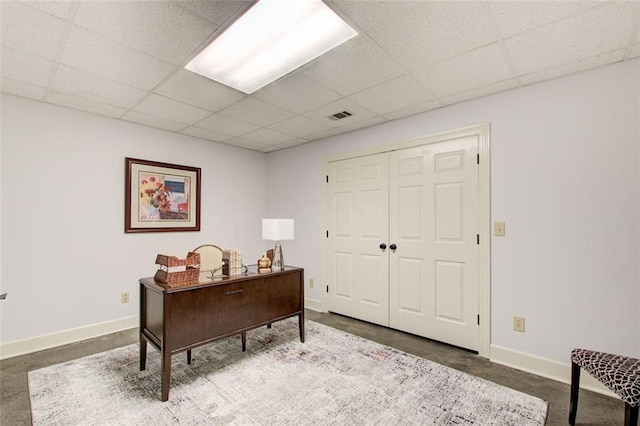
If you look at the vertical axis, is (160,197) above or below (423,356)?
above

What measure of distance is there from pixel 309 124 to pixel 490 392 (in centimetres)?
302

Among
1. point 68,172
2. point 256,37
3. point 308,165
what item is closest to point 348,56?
point 256,37

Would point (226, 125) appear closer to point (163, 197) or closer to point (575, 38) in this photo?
point (163, 197)

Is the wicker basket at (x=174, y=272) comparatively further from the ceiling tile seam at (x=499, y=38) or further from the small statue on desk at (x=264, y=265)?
the ceiling tile seam at (x=499, y=38)

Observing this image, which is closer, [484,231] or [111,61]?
[111,61]

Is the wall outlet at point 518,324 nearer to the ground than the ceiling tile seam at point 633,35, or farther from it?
nearer to the ground

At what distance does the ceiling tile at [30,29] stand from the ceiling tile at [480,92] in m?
2.91

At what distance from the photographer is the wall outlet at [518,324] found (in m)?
2.51

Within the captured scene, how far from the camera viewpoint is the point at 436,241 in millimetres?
3055

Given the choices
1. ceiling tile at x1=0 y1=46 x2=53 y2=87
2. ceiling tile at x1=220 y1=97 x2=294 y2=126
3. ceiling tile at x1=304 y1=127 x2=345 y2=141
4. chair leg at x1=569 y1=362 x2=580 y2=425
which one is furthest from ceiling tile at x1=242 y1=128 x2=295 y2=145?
chair leg at x1=569 y1=362 x2=580 y2=425

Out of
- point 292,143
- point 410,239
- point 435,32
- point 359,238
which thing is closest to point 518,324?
point 410,239

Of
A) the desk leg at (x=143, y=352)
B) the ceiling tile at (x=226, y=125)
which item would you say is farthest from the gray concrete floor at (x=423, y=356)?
the ceiling tile at (x=226, y=125)

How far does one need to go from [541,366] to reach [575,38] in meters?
2.39

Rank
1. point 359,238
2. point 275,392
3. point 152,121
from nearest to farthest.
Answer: point 275,392
point 152,121
point 359,238
